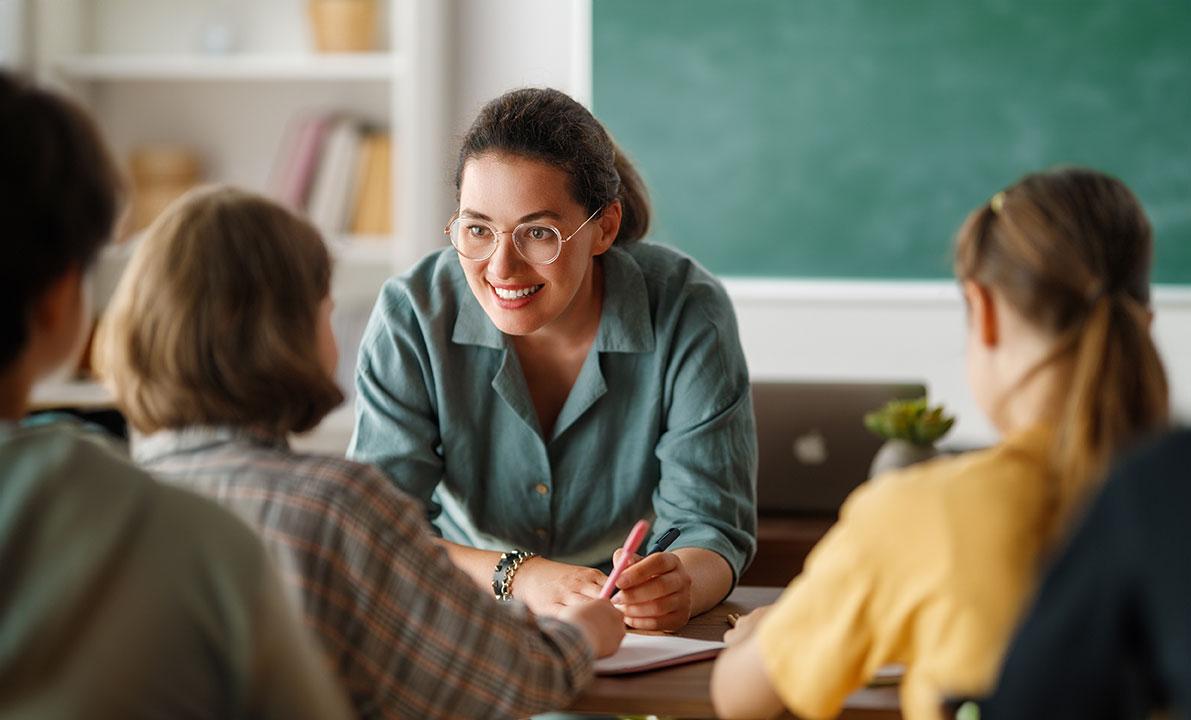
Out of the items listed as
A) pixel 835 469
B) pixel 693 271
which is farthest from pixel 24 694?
pixel 835 469

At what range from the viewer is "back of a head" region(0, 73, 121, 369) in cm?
90

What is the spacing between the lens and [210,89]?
12.0 ft

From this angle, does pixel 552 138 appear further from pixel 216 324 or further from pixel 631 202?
pixel 216 324

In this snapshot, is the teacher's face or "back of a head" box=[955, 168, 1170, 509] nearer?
"back of a head" box=[955, 168, 1170, 509]

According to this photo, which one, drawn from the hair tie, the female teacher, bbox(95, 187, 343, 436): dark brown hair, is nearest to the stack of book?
the female teacher

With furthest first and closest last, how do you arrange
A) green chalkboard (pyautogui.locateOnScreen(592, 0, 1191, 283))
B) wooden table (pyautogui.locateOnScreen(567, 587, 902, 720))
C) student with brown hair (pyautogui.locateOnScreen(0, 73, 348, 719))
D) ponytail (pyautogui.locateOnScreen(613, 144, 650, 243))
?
green chalkboard (pyautogui.locateOnScreen(592, 0, 1191, 283)) < ponytail (pyautogui.locateOnScreen(613, 144, 650, 243)) < wooden table (pyautogui.locateOnScreen(567, 587, 902, 720)) < student with brown hair (pyautogui.locateOnScreen(0, 73, 348, 719))

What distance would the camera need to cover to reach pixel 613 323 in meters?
1.90

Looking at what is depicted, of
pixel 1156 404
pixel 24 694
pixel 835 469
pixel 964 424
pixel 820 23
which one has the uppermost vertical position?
pixel 820 23

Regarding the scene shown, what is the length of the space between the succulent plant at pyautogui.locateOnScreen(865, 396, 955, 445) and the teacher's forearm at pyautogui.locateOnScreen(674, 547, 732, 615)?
0.46 meters

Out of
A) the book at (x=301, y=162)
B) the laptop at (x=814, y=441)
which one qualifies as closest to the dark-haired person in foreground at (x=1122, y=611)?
the laptop at (x=814, y=441)

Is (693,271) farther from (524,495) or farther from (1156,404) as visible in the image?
(1156,404)

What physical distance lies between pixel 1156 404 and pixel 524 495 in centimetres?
103

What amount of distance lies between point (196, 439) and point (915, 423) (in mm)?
1212

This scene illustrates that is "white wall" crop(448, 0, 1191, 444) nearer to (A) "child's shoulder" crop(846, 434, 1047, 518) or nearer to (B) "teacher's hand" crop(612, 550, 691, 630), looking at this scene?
(B) "teacher's hand" crop(612, 550, 691, 630)
